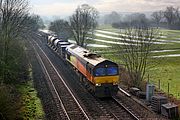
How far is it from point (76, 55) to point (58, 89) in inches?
209

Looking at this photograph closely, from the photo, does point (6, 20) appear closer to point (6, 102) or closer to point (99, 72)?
point (99, 72)

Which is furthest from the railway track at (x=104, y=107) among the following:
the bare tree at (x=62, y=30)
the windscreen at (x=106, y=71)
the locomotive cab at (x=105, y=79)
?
the bare tree at (x=62, y=30)

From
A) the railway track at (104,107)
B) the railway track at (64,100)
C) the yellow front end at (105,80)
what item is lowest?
the railway track at (104,107)

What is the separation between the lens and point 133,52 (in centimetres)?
3250

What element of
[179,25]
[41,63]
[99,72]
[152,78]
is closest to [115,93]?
[99,72]

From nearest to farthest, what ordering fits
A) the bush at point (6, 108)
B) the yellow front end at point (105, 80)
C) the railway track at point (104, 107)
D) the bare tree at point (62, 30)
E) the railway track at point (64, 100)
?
1. the bush at point (6, 108)
2. the railway track at point (104, 107)
3. the railway track at point (64, 100)
4. the yellow front end at point (105, 80)
5. the bare tree at point (62, 30)

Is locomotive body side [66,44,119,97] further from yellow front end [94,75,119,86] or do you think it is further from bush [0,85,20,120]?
bush [0,85,20,120]

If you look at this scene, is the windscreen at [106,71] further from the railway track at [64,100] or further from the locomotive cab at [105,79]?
the railway track at [64,100]

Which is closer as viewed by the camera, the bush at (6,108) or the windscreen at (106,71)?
the bush at (6,108)

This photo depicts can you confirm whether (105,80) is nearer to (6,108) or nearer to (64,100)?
(64,100)

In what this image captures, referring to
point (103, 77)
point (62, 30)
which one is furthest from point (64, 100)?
point (62, 30)

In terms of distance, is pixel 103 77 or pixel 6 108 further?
pixel 103 77

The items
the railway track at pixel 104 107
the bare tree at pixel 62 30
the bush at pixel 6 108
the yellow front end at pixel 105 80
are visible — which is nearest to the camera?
the bush at pixel 6 108

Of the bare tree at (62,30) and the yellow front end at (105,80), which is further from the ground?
the bare tree at (62,30)
